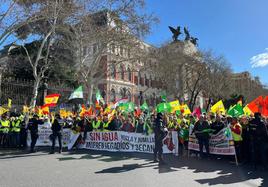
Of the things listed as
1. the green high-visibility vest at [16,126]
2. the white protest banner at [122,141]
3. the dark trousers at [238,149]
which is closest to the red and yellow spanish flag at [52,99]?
the green high-visibility vest at [16,126]

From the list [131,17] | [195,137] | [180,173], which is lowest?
[180,173]

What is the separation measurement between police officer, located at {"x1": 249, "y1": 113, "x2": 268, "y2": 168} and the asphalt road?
0.52 m

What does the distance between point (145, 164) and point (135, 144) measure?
2.48 meters

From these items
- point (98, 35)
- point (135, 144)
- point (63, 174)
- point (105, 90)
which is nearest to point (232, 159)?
point (135, 144)

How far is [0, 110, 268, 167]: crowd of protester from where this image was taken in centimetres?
962

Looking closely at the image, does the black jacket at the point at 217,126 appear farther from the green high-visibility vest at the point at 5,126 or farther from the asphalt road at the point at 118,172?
the green high-visibility vest at the point at 5,126

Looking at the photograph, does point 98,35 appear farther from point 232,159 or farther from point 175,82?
point 175,82

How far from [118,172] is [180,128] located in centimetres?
461

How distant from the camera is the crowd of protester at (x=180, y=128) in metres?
9.62

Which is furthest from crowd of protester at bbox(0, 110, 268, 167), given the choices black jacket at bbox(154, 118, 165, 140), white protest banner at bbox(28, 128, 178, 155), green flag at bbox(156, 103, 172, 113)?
green flag at bbox(156, 103, 172, 113)

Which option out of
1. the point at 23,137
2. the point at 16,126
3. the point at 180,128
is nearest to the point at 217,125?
the point at 180,128

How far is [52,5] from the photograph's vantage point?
16.4 meters

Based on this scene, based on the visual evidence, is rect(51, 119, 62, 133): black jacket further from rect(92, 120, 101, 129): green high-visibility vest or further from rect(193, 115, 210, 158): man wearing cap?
rect(193, 115, 210, 158): man wearing cap

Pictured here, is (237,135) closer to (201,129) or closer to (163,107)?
(201,129)
